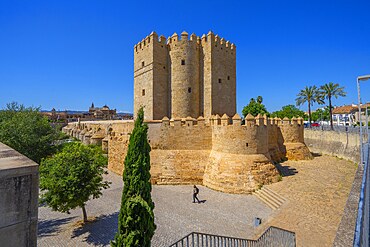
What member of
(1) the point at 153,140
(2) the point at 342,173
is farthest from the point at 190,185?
(2) the point at 342,173

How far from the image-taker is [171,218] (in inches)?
428

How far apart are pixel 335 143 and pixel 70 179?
→ 2831 cm

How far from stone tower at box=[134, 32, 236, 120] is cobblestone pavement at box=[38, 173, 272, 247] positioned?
9.54m

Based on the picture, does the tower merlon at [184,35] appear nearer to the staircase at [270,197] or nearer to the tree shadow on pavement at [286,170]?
the tree shadow on pavement at [286,170]

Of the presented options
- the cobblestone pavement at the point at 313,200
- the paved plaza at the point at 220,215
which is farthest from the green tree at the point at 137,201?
the cobblestone pavement at the point at 313,200

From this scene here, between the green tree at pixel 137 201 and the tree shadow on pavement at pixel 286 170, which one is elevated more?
the green tree at pixel 137 201

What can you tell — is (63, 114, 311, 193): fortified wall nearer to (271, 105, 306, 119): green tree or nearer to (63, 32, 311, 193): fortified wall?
(63, 32, 311, 193): fortified wall

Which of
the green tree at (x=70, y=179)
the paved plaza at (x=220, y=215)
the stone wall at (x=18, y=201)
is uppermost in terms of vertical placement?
the stone wall at (x=18, y=201)

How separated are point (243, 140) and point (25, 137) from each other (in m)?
17.4

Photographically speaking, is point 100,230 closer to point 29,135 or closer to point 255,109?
point 29,135

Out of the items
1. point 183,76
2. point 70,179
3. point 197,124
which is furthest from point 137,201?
point 183,76

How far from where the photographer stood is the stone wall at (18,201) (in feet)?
6.97

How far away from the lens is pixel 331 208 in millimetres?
10312

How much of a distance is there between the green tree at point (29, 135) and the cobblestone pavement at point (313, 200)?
18.4 metres
